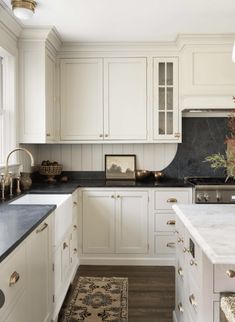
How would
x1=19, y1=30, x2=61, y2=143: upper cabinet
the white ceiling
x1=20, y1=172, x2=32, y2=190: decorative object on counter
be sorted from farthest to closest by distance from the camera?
1. x1=19, y1=30, x2=61, y2=143: upper cabinet
2. x1=20, y1=172, x2=32, y2=190: decorative object on counter
3. the white ceiling

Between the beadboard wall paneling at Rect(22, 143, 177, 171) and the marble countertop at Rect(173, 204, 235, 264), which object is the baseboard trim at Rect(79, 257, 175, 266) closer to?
the beadboard wall paneling at Rect(22, 143, 177, 171)

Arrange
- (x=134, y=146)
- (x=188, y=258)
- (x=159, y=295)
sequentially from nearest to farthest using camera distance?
(x=188, y=258)
(x=159, y=295)
(x=134, y=146)

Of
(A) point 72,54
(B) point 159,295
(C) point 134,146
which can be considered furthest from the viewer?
(C) point 134,146

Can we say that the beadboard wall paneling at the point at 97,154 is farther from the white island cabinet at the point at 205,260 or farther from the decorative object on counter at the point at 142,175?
the white island cabinet at the point at 205,260

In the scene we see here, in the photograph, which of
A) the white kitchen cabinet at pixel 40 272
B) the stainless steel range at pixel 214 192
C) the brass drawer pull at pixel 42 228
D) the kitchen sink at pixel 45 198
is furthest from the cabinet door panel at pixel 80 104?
the brass drawer pull at pixel 42 228

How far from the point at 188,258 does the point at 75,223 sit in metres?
1.81

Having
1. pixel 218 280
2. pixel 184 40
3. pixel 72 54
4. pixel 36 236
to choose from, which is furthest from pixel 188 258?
pixel 72 54

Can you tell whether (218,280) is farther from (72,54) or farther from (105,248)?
(72,54)

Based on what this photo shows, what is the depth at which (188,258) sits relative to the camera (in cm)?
179

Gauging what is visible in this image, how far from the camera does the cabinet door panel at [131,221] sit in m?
3.49

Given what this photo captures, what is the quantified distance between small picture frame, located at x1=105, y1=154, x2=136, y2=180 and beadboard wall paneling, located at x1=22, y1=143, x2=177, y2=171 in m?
0.06

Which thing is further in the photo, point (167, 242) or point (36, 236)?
point (167, 242)

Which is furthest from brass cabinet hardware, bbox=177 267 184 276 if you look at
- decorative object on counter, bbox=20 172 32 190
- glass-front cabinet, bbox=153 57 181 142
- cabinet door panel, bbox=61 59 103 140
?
cabinet door panel, bbox=61 59 103 140

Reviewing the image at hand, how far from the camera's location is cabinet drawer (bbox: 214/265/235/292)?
53.4 inches
